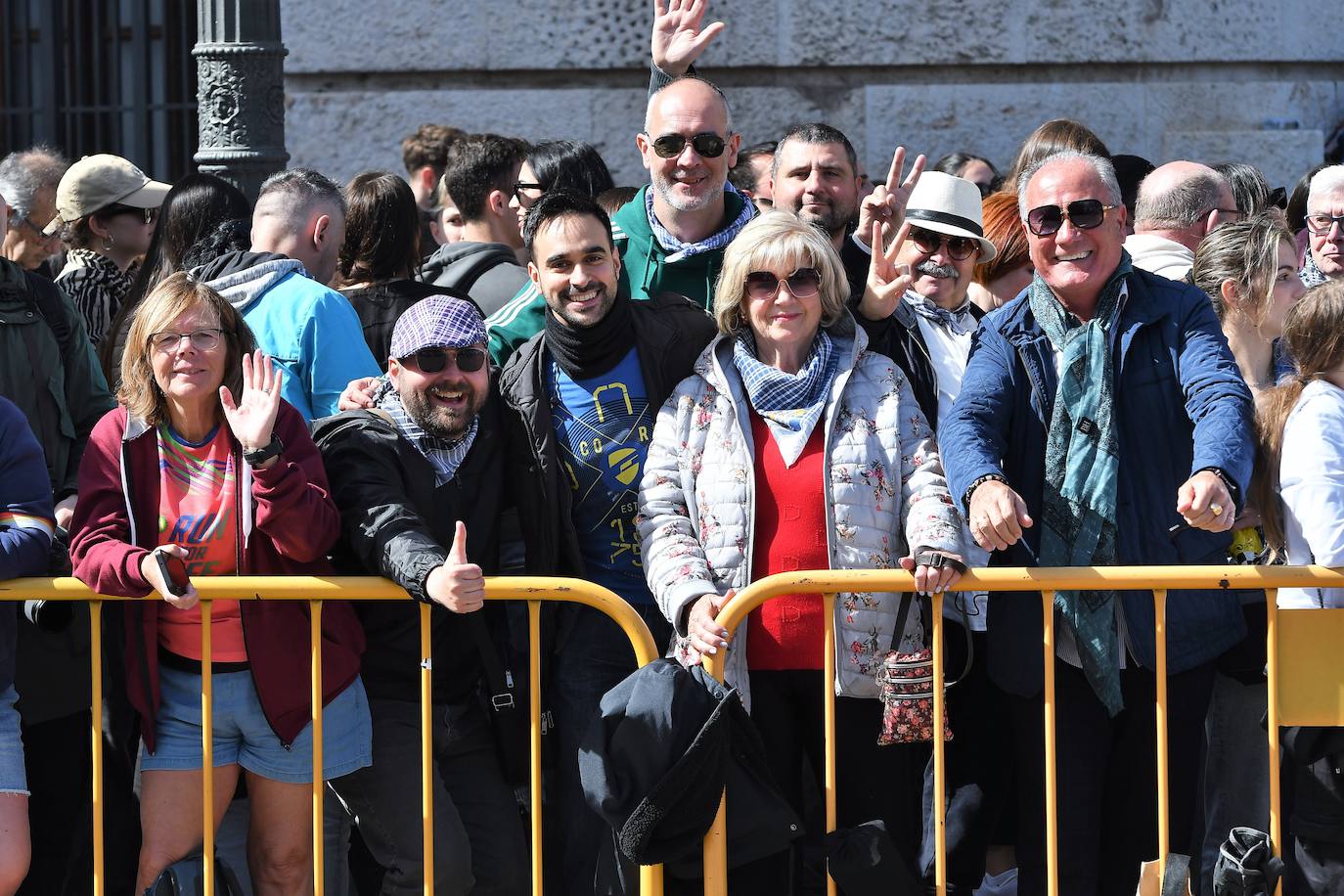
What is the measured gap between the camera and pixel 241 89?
581 cm

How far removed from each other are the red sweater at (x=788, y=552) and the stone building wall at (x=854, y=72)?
4386mm

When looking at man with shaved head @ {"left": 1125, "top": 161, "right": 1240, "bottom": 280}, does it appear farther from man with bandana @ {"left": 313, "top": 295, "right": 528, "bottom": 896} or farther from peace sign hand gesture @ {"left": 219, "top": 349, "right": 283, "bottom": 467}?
peace sign hand gesture @ {"left": 219, "top": 349, "right": 283, "bottom": 467}

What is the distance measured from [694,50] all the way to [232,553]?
2225mm

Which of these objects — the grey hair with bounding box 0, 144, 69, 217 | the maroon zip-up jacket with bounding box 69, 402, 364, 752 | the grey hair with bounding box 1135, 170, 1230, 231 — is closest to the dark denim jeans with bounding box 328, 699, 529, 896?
the maroon zip-up jacket with bounding box 69, 402, 364, 752

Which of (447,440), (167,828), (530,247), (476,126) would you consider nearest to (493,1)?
(476,126)

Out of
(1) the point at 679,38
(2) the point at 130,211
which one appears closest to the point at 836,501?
(1) the point at 679,38

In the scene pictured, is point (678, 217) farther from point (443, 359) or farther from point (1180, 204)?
point (1180, 204)

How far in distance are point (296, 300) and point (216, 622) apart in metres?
1.06

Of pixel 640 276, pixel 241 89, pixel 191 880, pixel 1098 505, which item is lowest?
pixel 191 880

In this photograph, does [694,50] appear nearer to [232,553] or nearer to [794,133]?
[794,133]

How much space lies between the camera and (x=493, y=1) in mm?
8227

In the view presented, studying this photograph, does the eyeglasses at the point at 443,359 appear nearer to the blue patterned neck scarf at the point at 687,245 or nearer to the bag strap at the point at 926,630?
the blue patterned neck scarf at the point at 687,245

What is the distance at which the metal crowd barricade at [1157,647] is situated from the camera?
12.6 ft

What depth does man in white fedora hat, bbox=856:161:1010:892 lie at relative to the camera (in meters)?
4.44
